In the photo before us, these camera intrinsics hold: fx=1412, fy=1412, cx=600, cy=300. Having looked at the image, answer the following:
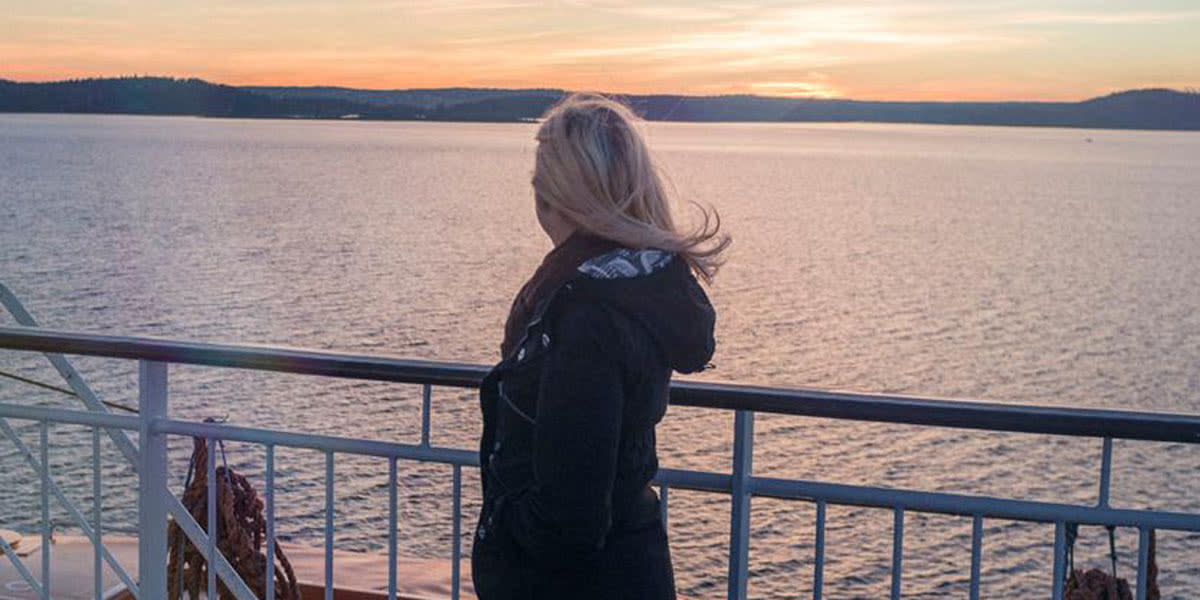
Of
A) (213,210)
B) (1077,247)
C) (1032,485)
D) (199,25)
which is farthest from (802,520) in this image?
(199,25)

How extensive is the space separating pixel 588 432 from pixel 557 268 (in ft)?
0.83

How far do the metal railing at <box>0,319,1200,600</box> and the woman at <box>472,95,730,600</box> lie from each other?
0.46 m

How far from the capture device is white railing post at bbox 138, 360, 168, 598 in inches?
121

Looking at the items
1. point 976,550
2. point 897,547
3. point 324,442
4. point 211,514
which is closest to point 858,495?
point 897,547

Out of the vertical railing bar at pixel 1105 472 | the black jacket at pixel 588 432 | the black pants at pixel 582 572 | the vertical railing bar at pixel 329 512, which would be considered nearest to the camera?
the black jacket at pixel 588 432

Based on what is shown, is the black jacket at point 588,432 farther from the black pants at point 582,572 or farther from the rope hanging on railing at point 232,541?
the rope hanging on railing at point 232,541

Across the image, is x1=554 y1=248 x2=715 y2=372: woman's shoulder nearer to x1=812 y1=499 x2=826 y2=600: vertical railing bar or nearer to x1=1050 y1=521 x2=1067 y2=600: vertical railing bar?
Result: x1=812 y1=499 x2=826 y2=600: vertical railing bar

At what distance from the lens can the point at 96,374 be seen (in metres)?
21.7

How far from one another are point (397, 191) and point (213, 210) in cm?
1967

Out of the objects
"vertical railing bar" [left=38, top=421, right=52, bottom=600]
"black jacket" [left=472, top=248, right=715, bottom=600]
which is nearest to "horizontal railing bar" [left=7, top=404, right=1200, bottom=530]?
"black jacket" [left=472, top=248, right=715, bottom=600]

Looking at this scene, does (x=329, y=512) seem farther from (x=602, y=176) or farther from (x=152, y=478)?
(x=602, y=176)

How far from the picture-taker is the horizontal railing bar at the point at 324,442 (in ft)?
9.11

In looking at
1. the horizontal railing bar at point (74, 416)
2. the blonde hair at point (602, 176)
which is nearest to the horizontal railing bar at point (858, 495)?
the horizontal railing bar at point (74, 416)

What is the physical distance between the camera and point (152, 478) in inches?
123
